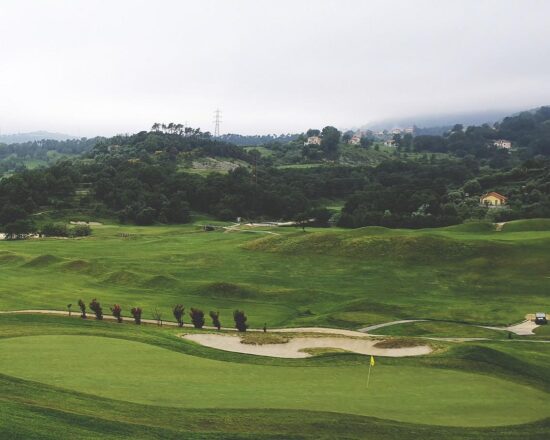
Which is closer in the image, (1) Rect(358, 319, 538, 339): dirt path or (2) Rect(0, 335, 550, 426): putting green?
(2) Rect(0, 335, 550, 426): putting green

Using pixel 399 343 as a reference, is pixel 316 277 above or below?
below

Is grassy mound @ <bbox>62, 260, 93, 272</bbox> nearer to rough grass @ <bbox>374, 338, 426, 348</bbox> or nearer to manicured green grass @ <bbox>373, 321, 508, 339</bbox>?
manicured green grass @ <bbox>373, 321, 508, 339</bbox>

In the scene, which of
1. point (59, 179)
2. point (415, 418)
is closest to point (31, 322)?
point (415, 418)

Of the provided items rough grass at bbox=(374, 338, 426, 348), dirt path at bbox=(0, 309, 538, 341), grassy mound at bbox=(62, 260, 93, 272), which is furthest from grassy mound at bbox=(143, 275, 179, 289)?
rough grass at bbox=(374, 338, 426, 348)

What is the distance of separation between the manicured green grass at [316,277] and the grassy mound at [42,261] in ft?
0.40

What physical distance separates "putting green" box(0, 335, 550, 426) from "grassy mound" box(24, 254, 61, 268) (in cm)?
4663

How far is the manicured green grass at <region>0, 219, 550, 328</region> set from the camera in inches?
2008

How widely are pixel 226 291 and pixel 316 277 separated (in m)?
13.9

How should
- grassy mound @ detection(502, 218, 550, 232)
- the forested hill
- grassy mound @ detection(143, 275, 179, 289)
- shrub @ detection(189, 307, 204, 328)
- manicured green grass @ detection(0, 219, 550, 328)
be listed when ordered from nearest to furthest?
1. shrub @ detection(189, 307, 204, 328)
2. manicured green grass @ detection(0, 219, 550, 328)
3. grassy mound @ detection(143, 275, 179, 289)
4. grassy mound @ detection(502, 218, 550, 232)
5. the forested hill

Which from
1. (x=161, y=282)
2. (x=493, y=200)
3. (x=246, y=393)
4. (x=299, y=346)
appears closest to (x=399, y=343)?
(x=299, y=346)

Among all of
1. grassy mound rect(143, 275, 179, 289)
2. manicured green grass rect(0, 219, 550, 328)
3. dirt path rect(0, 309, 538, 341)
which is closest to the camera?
dirt path rect(0, 309, 538, 341)

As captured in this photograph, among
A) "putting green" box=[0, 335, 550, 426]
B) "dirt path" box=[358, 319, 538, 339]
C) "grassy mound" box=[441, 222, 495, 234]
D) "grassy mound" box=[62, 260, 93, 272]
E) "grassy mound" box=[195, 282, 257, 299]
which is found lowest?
"dirt path" box=[358, 319, 538, 339]

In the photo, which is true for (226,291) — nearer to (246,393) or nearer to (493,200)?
(246,393)

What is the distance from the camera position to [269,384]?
21.7 m
